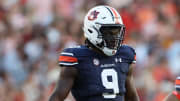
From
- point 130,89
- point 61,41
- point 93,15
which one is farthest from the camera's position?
point 61,41

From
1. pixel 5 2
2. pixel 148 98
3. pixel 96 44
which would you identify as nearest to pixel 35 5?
pixel 5 2

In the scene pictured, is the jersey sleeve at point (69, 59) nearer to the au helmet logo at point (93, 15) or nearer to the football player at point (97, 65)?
the football player at point (97, 65)

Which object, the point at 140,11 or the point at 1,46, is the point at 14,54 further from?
the point at 140,11

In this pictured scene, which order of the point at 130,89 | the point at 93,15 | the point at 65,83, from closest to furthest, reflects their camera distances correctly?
the point at 65,83 → the point at 93,15 → the point at 130,89

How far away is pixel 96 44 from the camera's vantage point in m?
5.74

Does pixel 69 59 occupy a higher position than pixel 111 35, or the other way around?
pixel 111 35

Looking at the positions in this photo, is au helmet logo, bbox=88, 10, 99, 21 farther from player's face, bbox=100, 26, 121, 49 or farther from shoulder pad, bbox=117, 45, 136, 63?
shoulder pad, bbox=117, 45, 136, 63

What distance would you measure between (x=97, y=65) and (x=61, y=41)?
4998 mm

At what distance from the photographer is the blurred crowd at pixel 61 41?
32.7 ft

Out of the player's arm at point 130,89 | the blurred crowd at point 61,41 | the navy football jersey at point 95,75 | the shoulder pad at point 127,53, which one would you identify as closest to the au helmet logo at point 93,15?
the navy football jersey at point 95,75

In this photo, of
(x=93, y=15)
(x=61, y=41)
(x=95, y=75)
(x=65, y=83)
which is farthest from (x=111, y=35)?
(x=61, y=41)

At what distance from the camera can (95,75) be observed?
565cm

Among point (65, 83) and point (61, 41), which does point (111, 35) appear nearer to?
point (65, 83)

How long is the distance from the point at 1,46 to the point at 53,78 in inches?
61.4
